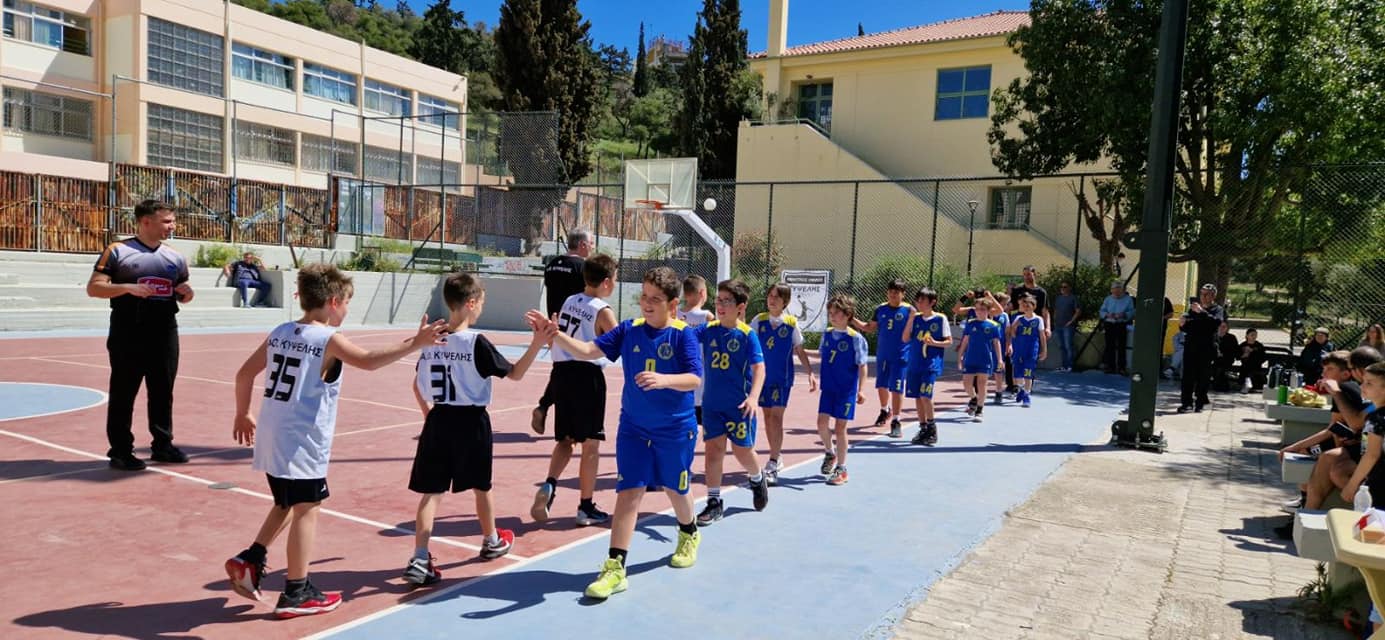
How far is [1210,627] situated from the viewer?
4441 millimetres

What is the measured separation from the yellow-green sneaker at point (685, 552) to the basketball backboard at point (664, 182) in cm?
1334

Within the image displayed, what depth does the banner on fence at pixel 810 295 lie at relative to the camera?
63.2ft

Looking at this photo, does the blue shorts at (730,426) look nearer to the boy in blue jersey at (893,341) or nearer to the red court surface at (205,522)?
the red court surface at (205,522)

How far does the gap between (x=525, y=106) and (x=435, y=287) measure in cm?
1415

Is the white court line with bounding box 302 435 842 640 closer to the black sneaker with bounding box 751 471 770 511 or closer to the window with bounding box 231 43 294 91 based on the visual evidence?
the black sneaker with bounding box 751 471 770 511

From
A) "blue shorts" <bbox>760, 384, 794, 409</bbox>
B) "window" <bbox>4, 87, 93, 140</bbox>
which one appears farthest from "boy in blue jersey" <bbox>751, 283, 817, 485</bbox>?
"window" <bbox>4, 87, 93, 140</bbox>

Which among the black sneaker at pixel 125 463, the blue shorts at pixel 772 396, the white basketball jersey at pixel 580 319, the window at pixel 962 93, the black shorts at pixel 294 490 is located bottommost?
the black sneaker at pixel 125 463

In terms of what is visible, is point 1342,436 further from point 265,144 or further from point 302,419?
point 265,144

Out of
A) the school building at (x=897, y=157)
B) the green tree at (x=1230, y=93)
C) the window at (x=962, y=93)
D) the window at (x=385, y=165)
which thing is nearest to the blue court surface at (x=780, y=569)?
the green tree at (x=1230, y=93)

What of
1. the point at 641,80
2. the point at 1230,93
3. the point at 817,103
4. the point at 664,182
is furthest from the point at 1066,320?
the point at 641,80

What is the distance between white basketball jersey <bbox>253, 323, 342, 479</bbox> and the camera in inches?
158

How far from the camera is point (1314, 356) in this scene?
13188 mm

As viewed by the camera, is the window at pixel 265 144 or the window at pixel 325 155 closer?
the window at pixel 265 144

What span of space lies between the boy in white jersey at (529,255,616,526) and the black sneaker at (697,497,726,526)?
2.22ft
